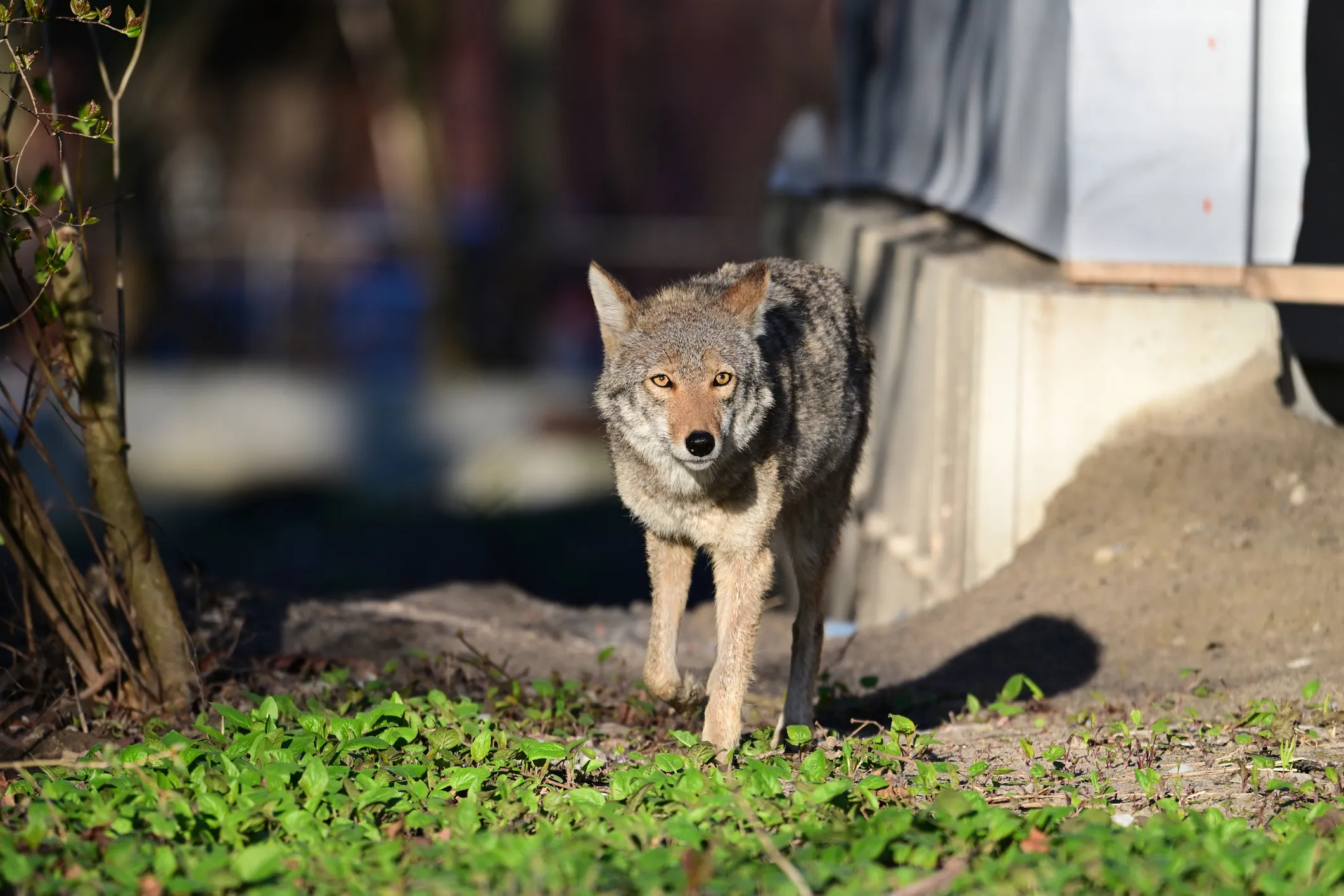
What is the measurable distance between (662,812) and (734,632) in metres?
1.52

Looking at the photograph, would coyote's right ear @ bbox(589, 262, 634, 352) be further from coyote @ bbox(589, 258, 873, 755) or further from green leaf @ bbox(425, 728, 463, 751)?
green leaf @ bbox(425, 728, 463, 751)

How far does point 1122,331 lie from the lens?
27.2 feet

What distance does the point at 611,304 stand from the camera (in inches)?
238

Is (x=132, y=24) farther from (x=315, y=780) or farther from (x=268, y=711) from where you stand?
(x=315, y=780)

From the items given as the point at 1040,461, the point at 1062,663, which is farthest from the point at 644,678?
the point at 1040,461

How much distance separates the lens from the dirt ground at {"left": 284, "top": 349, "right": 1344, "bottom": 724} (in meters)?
7.25

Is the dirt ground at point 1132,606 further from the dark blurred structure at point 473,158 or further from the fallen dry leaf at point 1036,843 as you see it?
the dark blurred structure at point 473,158

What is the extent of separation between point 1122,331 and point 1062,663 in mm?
1962

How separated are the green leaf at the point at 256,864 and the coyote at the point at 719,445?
210 cm

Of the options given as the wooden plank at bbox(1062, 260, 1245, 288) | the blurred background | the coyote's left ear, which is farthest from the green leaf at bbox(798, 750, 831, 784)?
the blurred background

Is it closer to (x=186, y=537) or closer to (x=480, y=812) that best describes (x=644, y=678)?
(x=480, y=812)

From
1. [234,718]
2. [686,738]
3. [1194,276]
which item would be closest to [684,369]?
[686,738]

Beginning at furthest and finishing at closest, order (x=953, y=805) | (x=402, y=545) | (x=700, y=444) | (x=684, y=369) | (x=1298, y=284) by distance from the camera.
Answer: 1. (x=402, y=545)
2. (x=1298, y=284)
3. (x=684, y=369)
4. (x=700, y=444)
5. (x=953, y=805)

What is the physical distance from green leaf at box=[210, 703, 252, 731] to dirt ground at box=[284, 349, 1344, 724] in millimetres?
2294
